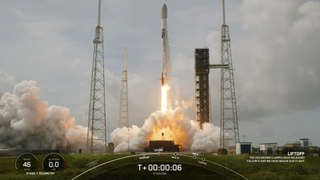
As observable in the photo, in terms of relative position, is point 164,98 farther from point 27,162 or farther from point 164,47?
point 27,162

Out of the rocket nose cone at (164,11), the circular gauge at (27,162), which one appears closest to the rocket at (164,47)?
the rocket nose cone at (164,11)

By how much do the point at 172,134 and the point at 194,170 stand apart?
31.5 meters

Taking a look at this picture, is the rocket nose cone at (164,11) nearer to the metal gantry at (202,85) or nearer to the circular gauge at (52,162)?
the metal gantry at (202,85)

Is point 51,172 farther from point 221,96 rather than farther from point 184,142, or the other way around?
point 184,142

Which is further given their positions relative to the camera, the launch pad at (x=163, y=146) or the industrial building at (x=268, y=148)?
the launch pad at (x=163, y=146)

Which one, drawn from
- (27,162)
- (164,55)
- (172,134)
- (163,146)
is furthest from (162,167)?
(164,55)

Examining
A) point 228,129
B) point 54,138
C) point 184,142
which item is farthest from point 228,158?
point 54,138

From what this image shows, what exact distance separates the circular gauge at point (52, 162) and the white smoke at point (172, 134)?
105 feet

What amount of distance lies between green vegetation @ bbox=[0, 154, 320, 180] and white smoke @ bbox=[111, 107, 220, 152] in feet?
82.5

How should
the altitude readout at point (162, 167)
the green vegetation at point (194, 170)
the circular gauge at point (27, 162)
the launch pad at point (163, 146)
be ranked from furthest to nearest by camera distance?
the launch pad at point (163, 146)
the green vegetation at point (194, 170)
the altitude readout at point (162, 167)
the circular gauge at point (27, 162)

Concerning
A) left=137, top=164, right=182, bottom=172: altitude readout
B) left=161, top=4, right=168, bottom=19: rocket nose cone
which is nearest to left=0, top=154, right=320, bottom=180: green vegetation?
left=137, top=164, right=182, bottom=172: altitude readout

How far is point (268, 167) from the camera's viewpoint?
2068 inches

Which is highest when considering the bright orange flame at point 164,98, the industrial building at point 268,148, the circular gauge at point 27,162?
the bright orange flame at point 164,98

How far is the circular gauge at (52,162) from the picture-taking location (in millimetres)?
47719
